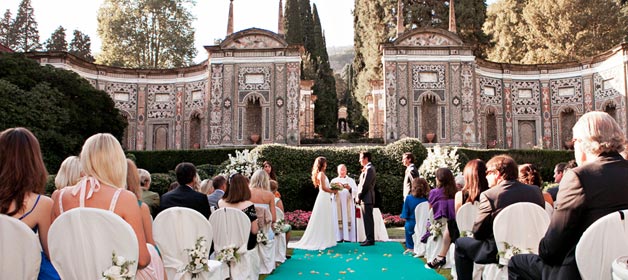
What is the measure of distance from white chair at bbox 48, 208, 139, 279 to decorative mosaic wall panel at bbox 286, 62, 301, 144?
23455mm

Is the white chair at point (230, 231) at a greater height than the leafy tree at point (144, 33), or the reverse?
the leafy tree at point (144, 33)

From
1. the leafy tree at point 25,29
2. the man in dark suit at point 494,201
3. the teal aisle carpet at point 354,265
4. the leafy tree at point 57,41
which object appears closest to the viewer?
the man in dark suit at point 494,201

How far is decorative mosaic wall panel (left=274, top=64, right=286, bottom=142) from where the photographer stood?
27.2 metres

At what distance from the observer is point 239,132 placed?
2731 cm

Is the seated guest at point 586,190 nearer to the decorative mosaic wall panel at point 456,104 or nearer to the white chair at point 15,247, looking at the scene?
the white chair at point 15,247

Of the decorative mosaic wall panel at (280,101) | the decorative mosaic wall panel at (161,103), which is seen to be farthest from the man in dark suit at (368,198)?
the decorative mosaic wall panel at (161,103)

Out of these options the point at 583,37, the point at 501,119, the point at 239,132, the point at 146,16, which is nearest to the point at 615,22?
the point at 583,37

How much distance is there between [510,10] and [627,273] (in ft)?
114

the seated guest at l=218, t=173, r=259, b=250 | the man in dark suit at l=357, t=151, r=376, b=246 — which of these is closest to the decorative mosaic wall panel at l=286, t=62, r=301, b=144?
the man in dark suit at l=357, t=151, r=376, b=246

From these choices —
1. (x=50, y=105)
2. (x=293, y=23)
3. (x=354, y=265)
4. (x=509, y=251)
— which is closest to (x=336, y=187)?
(x=354, y=265)

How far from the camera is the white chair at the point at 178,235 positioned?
5.18 metres

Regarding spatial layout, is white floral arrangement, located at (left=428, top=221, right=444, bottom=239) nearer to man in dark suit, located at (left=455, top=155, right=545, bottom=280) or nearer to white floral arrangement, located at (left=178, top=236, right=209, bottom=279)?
man in dark suit, located at (left=455, top=155, right=545, bottom=280)

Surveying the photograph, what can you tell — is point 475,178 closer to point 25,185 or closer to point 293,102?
point 25,185

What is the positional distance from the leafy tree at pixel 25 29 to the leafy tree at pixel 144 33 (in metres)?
8.18
